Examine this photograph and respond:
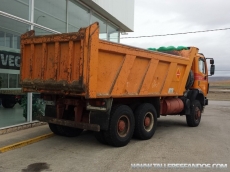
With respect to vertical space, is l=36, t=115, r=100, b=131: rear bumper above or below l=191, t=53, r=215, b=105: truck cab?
below

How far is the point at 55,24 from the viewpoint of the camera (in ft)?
33.0

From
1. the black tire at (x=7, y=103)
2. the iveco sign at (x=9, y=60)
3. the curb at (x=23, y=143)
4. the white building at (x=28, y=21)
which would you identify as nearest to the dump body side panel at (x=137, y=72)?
A: the curb at (x=23, y=143)

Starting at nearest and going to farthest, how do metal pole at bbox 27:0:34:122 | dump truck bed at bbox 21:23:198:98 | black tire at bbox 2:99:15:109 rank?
dump truck bed at bbox 21:23:198:98, black tire at bbox 2:99:15:109, metal pole at bbox 27:0:34:122

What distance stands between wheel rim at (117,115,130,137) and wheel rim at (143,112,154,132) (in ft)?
2.84

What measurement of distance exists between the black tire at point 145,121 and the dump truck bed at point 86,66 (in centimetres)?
39

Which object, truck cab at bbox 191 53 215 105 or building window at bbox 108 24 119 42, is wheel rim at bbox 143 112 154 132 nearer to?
truck cab at bbox 191 53 215 105

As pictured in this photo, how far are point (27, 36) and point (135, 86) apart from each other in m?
3.03

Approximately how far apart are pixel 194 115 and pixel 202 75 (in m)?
1.70

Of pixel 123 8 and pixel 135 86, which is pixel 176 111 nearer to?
pixel 135 86

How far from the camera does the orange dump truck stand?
5473 mm

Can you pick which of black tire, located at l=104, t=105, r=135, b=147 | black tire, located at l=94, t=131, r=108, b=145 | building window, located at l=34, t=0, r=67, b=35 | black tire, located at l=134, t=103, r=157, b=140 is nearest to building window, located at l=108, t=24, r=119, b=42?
building window, located at l=34, t=0, r=67, b=35

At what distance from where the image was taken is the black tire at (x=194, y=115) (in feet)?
31.2

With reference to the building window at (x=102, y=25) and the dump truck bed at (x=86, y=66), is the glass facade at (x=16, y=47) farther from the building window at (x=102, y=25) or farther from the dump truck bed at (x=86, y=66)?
the building window at (x=102, y=25)

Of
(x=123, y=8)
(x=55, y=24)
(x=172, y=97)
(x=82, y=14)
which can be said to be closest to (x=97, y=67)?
(x=172, y=97)
